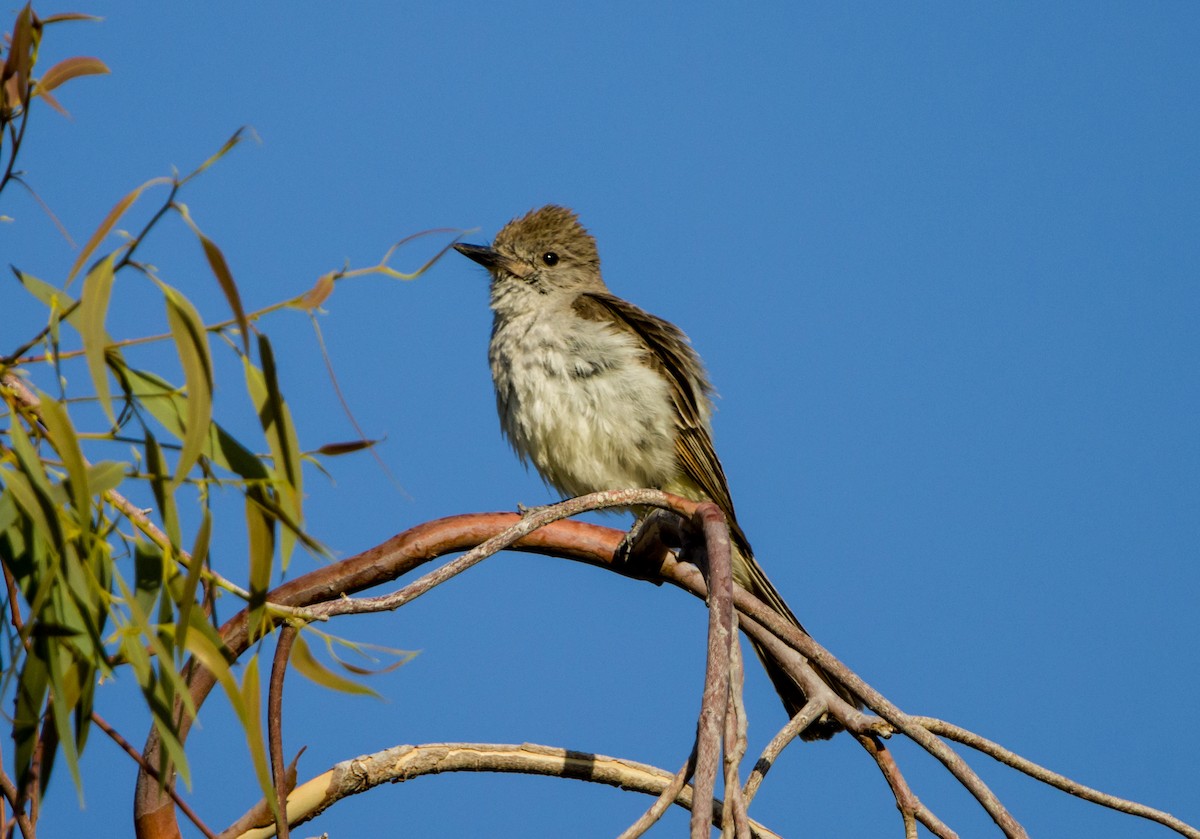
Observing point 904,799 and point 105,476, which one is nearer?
point 105,476

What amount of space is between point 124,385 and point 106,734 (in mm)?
544

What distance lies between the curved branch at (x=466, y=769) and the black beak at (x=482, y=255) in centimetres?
340

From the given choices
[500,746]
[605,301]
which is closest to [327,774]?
[500,746]

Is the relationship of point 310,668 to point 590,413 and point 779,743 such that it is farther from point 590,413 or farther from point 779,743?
point 590,413

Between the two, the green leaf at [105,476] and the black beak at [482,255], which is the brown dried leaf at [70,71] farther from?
the black beak at [482,255]

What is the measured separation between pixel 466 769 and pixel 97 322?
1.44 meters

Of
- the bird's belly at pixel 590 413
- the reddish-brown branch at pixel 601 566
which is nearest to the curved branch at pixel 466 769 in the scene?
the reddish-brown branch at pixel 601 566

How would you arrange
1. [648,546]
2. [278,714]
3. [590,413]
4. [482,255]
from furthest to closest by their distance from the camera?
[482,255]
[590,413]
[648,546]
[278,714]

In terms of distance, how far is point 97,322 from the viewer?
1.73 m

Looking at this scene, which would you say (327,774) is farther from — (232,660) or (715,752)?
(715,752)

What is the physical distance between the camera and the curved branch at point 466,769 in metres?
2.71

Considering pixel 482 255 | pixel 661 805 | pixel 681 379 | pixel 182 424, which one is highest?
pixel 482 255

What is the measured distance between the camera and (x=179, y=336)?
5.88 ft

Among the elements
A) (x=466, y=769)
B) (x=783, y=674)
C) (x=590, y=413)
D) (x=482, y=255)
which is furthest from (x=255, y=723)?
(x=482, y=255)
